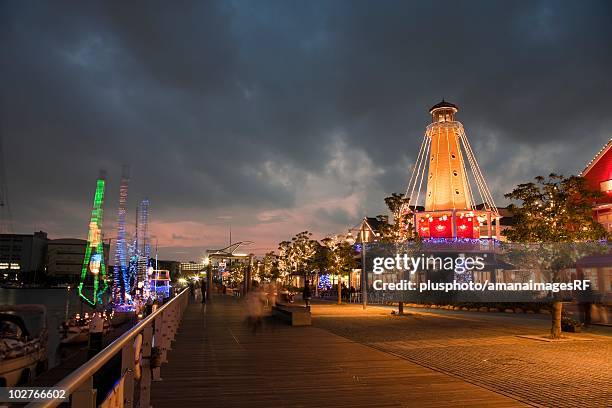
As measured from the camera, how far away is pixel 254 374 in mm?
9531

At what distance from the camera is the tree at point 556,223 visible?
647 inches

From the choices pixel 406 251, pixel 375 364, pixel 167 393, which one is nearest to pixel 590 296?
pixel 406 251

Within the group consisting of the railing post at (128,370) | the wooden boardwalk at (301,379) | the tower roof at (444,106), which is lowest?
the wooden boardwalk at (301,379)

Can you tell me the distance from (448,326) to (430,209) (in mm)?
36220

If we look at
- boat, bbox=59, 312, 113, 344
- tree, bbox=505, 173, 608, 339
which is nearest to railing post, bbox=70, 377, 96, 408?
tree, bbox=505, 173, 608, 339

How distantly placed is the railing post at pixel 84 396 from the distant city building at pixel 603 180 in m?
31.5

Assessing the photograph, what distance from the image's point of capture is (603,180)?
3077cm

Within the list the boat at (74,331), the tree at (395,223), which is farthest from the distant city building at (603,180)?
the boat at (74,331)

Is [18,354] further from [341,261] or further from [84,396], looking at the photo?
[341,261]

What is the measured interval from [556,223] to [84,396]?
1660 cm

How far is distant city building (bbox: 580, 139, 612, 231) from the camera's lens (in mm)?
29625

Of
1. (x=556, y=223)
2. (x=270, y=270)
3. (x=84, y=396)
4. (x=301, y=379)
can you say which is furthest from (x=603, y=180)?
(x=270, y=270)

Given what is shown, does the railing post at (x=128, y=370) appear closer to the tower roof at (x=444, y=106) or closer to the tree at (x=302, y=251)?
the tree at (x=302, y=251)

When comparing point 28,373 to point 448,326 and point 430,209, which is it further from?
point 430,209
